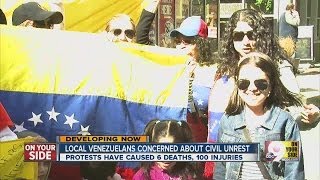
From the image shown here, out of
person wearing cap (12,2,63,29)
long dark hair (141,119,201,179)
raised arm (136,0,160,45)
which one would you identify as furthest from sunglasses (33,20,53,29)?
long dark hair (141,119,201,179)

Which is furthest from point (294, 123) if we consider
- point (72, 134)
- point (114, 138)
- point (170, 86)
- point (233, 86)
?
point (72, 134)

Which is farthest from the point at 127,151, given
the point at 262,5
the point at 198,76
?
the point at 262,5

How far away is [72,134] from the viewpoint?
3443 mm

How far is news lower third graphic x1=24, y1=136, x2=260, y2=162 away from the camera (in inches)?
134

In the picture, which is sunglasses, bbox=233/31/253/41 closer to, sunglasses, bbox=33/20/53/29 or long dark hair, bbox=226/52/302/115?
long dark hair, bbox=226/52/302/115

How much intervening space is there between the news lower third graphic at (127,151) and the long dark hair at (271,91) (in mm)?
203

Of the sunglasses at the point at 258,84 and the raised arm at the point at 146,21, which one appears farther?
the raised arm at the point at 146,21

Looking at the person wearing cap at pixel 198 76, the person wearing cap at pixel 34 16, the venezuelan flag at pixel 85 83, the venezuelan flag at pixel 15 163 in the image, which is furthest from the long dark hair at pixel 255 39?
the venezuelan flag at pixel 15 163

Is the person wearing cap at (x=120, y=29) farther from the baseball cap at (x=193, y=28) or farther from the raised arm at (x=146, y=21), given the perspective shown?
the baseball cap at (x=193, y=28)

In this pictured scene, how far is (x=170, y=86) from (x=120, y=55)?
0.30 meters

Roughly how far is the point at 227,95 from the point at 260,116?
20cm

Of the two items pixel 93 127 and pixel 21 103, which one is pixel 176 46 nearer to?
pixel 93 127

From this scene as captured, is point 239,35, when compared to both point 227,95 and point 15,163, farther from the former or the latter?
point 15,163

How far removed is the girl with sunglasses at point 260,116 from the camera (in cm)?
338
